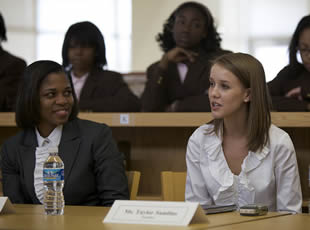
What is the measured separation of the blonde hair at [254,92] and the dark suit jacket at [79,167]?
53cm

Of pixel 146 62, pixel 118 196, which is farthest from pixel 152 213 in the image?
pixel 146 62

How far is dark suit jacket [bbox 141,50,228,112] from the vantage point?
145 inches

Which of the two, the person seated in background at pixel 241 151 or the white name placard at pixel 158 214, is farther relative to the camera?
the person seated in background at pixel 241 151

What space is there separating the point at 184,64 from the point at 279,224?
2.30 meters

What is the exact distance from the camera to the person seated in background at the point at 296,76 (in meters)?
3.33

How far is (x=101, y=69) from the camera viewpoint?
153 inches

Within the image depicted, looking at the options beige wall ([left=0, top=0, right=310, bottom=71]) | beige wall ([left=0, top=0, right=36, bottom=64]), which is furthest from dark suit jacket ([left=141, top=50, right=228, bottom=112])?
beige wall ([left=0, top=0, right=36, bottom=64])

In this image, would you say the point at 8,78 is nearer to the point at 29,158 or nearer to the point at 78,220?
Answer: the point at 29,158

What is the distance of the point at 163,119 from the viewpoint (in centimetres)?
339

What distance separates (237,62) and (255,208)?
71cm

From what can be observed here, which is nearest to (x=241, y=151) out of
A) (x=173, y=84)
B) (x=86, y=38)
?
(x=173, y=84)

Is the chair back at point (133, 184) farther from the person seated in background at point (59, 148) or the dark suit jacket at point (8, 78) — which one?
the dark suit jacket at point (8, 78)

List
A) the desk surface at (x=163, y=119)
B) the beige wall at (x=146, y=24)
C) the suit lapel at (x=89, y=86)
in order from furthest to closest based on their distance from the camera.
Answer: the beige wall at (x=146, y=24), the suit lapel at (x=89, y=86), the desk surface at (x=163, y=119)

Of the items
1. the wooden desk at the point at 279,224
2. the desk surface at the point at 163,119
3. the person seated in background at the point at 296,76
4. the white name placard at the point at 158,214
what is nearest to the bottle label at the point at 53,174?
the white name placard at the point at 158,214
